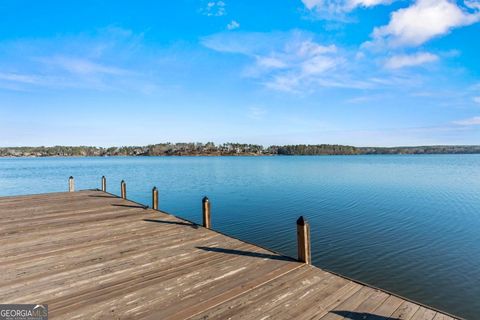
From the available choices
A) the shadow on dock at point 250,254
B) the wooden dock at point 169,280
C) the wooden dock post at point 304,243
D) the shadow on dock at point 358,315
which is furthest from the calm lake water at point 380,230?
the shadow on dock at point 358,315

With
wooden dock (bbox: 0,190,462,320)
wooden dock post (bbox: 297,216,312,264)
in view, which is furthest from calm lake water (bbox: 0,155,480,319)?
wooden dock (bbox: 0,190,462,320)

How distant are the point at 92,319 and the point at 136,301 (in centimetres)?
73

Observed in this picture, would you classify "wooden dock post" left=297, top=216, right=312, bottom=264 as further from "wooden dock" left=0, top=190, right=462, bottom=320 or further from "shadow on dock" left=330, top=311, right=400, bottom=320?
"shadow on dock" left=330, top=311, right=400, bottom=320

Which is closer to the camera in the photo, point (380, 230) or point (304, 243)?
point (304, 243)

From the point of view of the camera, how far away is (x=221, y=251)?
7398 millimetres

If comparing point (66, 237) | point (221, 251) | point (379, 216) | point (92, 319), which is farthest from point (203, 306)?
point (379, 216)

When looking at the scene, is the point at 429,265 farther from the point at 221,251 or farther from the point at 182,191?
the point at 182,191

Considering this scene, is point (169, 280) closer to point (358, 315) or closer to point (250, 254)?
point (250, 254)

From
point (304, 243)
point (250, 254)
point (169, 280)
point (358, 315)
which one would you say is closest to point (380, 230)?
point (304, 243)

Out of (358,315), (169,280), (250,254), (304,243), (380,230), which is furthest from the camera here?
(380,230)

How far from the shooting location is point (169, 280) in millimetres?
5656

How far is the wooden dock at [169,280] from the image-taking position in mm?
4594

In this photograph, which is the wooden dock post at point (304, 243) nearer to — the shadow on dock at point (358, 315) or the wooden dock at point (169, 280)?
the wooden dock at point (169, 280)

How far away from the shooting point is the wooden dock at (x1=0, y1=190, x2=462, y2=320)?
4.59m
